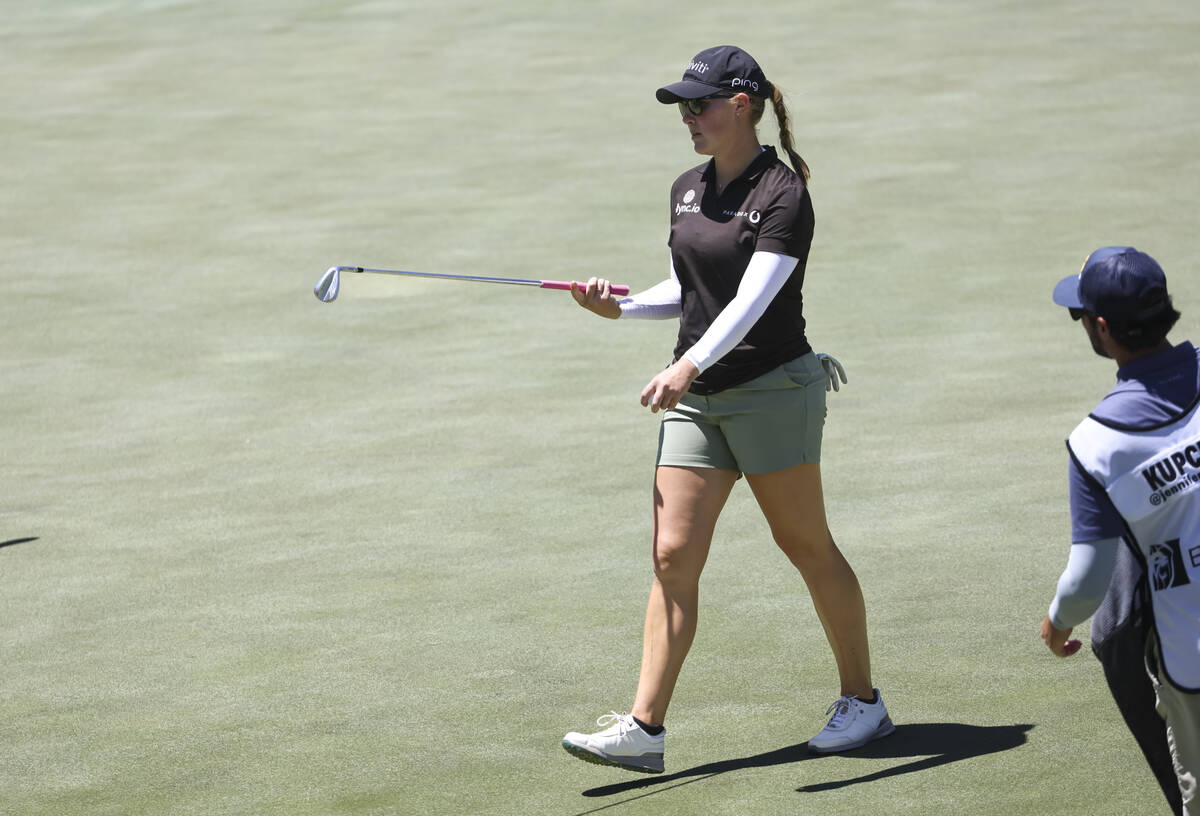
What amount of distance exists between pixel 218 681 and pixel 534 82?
13201 mm

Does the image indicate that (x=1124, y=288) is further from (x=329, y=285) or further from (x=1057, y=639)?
(x=329, y=285)

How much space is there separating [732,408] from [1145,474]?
172 centimetres

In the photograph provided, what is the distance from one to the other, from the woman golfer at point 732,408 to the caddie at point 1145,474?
4.76 ft

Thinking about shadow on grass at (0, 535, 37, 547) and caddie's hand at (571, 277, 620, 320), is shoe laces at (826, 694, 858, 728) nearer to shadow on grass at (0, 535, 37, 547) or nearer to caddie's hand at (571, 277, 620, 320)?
caddie's hand at (571, 277, 620, 320)

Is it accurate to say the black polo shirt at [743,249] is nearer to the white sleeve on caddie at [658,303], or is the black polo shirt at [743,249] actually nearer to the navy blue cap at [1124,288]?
the white sleeve on caddie at [658,303]

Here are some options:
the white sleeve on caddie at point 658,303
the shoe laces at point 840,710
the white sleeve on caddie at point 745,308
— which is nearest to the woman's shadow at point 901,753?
the shoe laces at point 840,710

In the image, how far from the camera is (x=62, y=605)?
7000 millimetres

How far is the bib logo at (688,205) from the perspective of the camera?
5.07 meters

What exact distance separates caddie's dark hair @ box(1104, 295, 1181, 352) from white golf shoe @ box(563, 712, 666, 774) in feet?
6.51

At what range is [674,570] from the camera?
16.3 ft

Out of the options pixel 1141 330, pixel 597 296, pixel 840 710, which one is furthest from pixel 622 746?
pixel 1141 330

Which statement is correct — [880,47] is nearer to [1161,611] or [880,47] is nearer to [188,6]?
[188,6]

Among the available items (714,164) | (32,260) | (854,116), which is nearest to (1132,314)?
(714,164)

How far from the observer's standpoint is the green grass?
535cm
